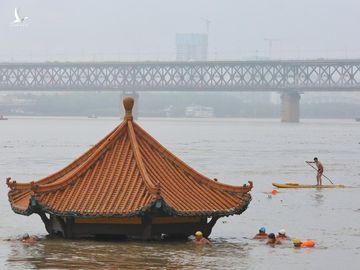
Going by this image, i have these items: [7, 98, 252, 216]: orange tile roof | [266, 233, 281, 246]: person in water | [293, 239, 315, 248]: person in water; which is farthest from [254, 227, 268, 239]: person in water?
[7, 98, 252, 216]: orange tile roof

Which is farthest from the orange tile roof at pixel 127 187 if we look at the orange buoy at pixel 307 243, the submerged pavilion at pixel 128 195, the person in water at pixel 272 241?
the orange buoy at pixel 307 243

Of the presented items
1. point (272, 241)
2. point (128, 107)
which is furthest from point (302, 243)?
point (128, 107)

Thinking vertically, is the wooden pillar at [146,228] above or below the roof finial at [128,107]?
below

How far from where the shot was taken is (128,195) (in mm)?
24703

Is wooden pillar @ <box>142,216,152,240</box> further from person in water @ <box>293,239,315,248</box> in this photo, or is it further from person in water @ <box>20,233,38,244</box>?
person in water @ <box>293,239,315,248</box>

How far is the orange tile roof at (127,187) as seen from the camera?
24.6 m

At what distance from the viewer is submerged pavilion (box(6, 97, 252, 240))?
2459 centimetres

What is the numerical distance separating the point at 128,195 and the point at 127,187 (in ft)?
0.95

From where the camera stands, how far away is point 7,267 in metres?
23.3

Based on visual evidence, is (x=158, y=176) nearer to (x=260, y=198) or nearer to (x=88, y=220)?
(x=88, y=220)

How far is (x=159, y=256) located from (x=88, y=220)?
77.2 inches

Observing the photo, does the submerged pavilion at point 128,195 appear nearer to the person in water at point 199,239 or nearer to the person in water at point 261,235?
the person in water at point 199,239

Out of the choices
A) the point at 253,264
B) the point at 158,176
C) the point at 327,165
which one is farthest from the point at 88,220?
the point at 327,165

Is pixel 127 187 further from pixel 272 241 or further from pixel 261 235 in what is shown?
pixel 261 235
